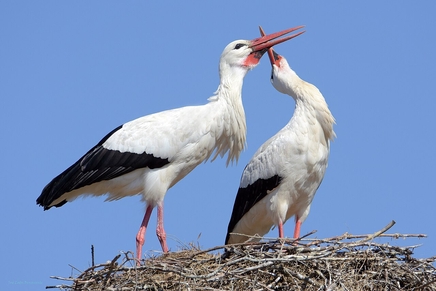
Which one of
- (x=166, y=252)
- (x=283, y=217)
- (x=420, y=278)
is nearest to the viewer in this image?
(x=420, y=278)

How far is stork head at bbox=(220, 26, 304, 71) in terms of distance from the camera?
1243 centimetres

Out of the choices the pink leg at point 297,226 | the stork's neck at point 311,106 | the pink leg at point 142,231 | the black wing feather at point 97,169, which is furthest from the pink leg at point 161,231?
the stork's neck at point 311,106

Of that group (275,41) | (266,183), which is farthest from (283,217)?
(275,41)

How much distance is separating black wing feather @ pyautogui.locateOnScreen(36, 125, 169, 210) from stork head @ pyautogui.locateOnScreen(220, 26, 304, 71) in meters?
1.44

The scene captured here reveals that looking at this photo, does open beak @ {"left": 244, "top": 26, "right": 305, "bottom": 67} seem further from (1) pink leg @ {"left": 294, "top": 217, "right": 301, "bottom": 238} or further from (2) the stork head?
(1) pink leg @ {"left": 294, "top": 217, "right": 301, "bottom": 238}

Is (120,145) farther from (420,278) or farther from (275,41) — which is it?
(420,278)

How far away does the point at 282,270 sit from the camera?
10.1 metres

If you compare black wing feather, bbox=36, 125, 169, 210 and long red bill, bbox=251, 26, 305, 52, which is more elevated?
long red bill, bbox=251, 26, 305, 52

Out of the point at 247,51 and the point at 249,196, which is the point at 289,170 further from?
the point at 247,51

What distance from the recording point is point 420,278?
10156 mm

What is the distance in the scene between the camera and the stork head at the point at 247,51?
12.4m

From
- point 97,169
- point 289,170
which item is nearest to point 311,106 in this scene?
point 289,170

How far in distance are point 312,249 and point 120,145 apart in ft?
8.86

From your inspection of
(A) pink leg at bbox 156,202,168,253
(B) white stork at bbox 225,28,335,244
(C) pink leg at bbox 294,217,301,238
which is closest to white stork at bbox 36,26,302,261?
(A) pink leg at bbox 156,202,168,253
